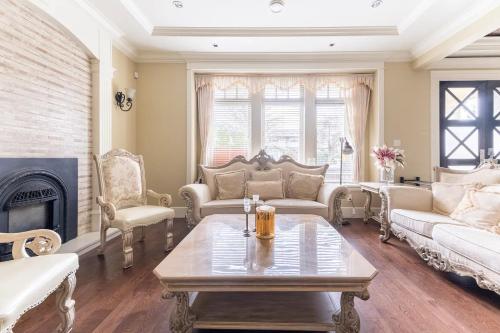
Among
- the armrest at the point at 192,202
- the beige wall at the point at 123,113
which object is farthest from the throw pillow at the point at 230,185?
the beige wall at the point at 123,113

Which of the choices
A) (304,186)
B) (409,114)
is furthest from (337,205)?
(409,114)

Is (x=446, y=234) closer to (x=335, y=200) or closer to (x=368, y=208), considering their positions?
A: (x=335, y=200)

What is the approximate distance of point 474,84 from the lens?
4262mm

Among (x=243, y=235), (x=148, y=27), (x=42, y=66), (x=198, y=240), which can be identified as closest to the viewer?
(x=198, y=240)

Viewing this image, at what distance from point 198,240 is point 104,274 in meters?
1.09

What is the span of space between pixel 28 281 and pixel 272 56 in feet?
13.1

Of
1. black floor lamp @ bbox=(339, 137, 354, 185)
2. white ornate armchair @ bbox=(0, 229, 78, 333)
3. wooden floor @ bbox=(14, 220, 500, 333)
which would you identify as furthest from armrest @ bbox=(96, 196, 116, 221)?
black floor lamp @ bbox=(339, 137, 354, 185)

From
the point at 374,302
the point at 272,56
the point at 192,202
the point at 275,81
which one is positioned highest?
the point at 272,56

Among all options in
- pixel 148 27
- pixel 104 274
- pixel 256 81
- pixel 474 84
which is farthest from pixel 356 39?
pixel 104 274

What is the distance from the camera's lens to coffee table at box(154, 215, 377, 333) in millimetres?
1246

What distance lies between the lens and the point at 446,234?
2090 millimetres

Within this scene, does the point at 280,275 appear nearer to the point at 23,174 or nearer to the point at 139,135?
the point at 23,174

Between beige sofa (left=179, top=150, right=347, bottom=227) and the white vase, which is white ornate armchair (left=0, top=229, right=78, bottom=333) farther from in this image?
the white vase

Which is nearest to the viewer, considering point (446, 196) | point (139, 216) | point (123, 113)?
point (139, 216)
